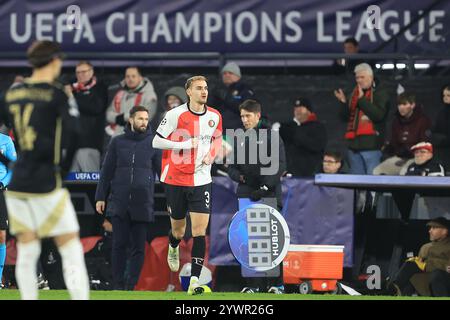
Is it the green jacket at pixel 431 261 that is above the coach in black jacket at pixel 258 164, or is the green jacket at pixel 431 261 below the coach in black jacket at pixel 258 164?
below

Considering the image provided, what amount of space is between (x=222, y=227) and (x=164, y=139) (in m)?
2.62

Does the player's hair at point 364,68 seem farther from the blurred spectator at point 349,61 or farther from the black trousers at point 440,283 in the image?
the black trousers at point 440,283

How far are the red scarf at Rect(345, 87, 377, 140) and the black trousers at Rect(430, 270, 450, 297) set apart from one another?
247cm

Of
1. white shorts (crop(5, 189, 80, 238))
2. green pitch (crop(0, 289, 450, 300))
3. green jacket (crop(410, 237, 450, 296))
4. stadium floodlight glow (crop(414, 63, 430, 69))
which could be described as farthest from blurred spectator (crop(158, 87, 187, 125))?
white shorts (crop(5, 189, 80, 238))

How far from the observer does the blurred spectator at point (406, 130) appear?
15.5 meters

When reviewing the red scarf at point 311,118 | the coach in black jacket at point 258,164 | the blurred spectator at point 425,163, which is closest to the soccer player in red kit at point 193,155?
the coach in black jacket at point 258,164

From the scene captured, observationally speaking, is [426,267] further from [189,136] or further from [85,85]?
[85,85]

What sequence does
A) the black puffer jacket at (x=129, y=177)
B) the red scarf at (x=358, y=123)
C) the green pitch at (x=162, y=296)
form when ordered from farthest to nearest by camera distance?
the red scarf at (x=358, y=123), the black puffer jacket at (x=129, y=177), the green pitch at (x=162, y=296)

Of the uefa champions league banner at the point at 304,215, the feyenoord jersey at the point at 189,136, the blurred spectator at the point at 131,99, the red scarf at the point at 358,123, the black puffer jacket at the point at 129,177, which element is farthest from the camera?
the blurred spectator at the point at 131,99

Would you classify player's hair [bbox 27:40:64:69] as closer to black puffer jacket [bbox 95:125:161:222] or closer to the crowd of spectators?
black puffer jacket [bbox 95:125:161:222]

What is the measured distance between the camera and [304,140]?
51.0 feet

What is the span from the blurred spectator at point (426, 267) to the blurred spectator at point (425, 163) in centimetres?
63

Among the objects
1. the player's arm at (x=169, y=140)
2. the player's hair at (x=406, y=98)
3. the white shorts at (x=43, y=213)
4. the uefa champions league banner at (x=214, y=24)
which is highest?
the uefa champions league banner at (x=214, y=24)
